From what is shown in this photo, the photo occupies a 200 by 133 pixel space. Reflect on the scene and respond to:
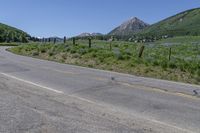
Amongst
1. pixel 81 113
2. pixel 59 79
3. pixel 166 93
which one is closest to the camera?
pixel 81 113

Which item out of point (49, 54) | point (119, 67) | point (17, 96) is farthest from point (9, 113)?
point (49, 54)

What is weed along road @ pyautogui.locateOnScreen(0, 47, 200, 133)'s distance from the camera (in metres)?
7.15

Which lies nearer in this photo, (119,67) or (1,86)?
(1,86)

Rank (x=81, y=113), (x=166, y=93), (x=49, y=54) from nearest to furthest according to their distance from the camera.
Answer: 1. (x=81, y=113)
2. (x=166, y=93)
3. (x=49, y=54)

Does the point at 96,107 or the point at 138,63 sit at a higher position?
the point at 138,63

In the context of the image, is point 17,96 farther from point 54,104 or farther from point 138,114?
point 138,114

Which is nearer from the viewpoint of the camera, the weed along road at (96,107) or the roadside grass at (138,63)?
the weed along road at (96,107)

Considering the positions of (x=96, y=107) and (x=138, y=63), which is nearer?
(x=96, y=107)

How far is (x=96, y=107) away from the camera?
895cm

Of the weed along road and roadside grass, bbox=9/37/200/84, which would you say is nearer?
the weed along road

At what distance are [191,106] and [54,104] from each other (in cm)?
341

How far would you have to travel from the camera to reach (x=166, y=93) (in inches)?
451

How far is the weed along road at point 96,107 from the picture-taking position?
7152mm

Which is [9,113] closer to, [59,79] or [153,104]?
[153,104]
